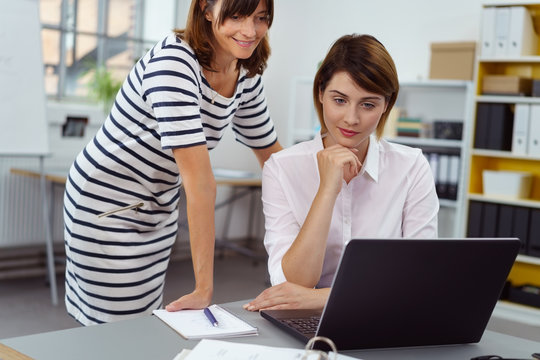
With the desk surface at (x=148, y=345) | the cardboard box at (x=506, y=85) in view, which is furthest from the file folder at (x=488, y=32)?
the desk surface at (x=148, y=345)

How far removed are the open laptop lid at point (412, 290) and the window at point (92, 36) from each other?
3.71 meters

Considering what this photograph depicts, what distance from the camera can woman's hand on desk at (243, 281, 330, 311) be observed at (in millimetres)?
1106

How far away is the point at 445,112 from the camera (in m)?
4.06

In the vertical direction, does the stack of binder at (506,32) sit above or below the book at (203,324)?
above

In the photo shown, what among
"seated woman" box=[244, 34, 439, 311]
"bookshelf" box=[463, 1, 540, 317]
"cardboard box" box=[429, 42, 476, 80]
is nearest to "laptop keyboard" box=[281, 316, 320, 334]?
"seated woman" box=[244, 34, 439, 311]

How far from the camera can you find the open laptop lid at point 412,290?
85 centimetres

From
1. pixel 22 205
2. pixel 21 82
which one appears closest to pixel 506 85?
pixel 21 82

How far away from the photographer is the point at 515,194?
3596 millimetres

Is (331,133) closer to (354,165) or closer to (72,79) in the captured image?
(354,165)

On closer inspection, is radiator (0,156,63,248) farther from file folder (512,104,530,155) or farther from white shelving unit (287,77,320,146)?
file folder (512,104,530,155)

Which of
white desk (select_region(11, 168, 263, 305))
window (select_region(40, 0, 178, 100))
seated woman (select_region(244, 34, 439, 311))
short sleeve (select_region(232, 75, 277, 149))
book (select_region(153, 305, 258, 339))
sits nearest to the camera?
book (select_region(153, 305, 258, 339))

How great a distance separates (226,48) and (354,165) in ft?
1.18

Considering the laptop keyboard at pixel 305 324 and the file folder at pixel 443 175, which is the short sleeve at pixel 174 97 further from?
the file folder at pixel 443 175

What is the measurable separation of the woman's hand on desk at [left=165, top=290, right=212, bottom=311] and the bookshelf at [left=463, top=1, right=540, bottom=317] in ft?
9.37
